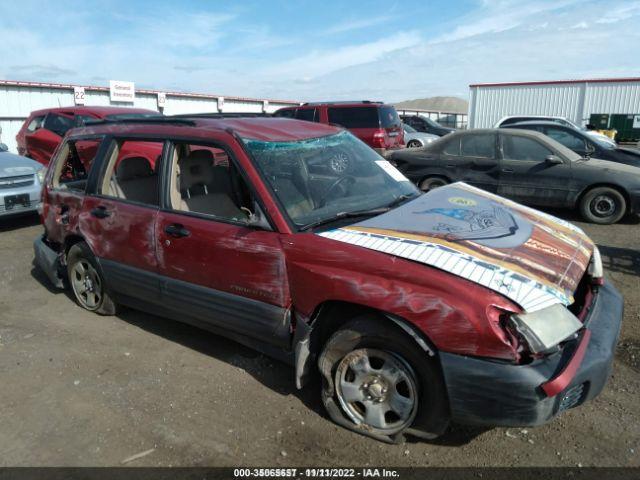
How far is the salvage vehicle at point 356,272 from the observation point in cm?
226

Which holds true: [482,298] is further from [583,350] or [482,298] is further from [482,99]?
[482,99]

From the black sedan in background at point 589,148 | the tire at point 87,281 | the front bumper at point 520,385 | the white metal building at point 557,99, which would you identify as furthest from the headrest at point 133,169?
the white metal building at point 557,99

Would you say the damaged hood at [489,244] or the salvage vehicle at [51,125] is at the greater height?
the salvage vehicle at [51,125]

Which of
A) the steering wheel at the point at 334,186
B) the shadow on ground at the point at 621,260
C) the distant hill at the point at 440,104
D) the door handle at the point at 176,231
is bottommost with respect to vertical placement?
the shadow on ground at the point at 621,260

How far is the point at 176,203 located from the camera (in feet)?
11.6

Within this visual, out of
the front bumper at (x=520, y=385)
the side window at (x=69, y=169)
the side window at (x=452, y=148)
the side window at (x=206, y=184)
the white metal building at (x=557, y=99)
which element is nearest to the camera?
the front bumper at (x=520, y=385)

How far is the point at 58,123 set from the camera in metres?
9.86

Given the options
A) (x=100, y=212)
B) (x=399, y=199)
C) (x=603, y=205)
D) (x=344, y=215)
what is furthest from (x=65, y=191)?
(x=603, y=205)

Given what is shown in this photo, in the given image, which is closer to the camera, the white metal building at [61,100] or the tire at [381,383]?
the tire at [381,383]

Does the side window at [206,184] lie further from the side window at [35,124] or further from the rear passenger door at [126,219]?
the side window at [35,124]

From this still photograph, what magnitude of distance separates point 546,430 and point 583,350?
703 mm

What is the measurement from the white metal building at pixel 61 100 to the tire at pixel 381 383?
15.8 m

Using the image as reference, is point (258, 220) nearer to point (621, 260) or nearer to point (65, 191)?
point (65, 191)

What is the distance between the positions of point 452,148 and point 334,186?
17.8ft
